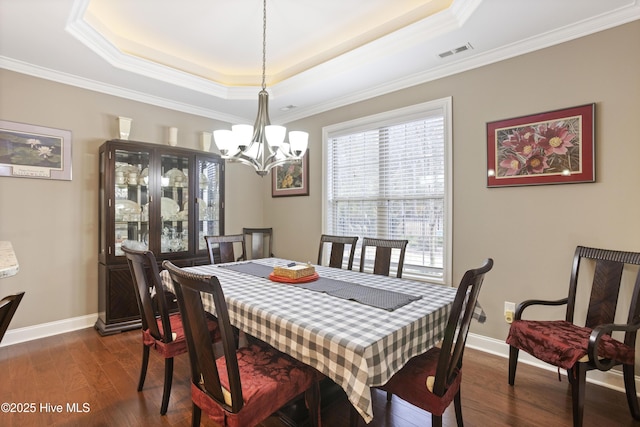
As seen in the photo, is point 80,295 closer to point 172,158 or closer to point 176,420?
point 172,158

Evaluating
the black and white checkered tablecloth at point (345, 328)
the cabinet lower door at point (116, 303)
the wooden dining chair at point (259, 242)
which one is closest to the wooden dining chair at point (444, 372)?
the black and white checkered tablecloth at point (345, 328)

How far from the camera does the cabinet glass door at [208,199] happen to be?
395 cm

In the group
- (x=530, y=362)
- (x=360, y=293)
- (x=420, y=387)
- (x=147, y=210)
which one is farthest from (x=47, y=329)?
(x=530, y=362)

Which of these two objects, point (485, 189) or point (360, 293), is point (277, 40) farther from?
point (360, 293)

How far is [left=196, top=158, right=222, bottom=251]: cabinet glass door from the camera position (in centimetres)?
395

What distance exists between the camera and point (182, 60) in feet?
11.3

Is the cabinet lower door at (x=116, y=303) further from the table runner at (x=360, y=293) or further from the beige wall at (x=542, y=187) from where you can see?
the beige wall at (x=542, y=187)

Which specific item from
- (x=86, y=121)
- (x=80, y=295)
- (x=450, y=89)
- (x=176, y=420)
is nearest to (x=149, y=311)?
(x=176, y=420)

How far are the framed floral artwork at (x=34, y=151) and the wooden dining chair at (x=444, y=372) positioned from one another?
351 cm

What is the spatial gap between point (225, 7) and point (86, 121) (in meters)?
1.99

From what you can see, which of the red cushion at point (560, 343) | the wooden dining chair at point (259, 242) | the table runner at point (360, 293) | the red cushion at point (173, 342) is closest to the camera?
the table runner at point (360, 293)

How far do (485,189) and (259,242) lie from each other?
2.94 metres

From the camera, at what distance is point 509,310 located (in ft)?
8.79

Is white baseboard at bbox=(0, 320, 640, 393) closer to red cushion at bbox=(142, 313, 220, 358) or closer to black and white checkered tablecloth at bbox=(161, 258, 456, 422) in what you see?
black and white checkered tablecloth at bbox=(161, 258, 456, 422)
